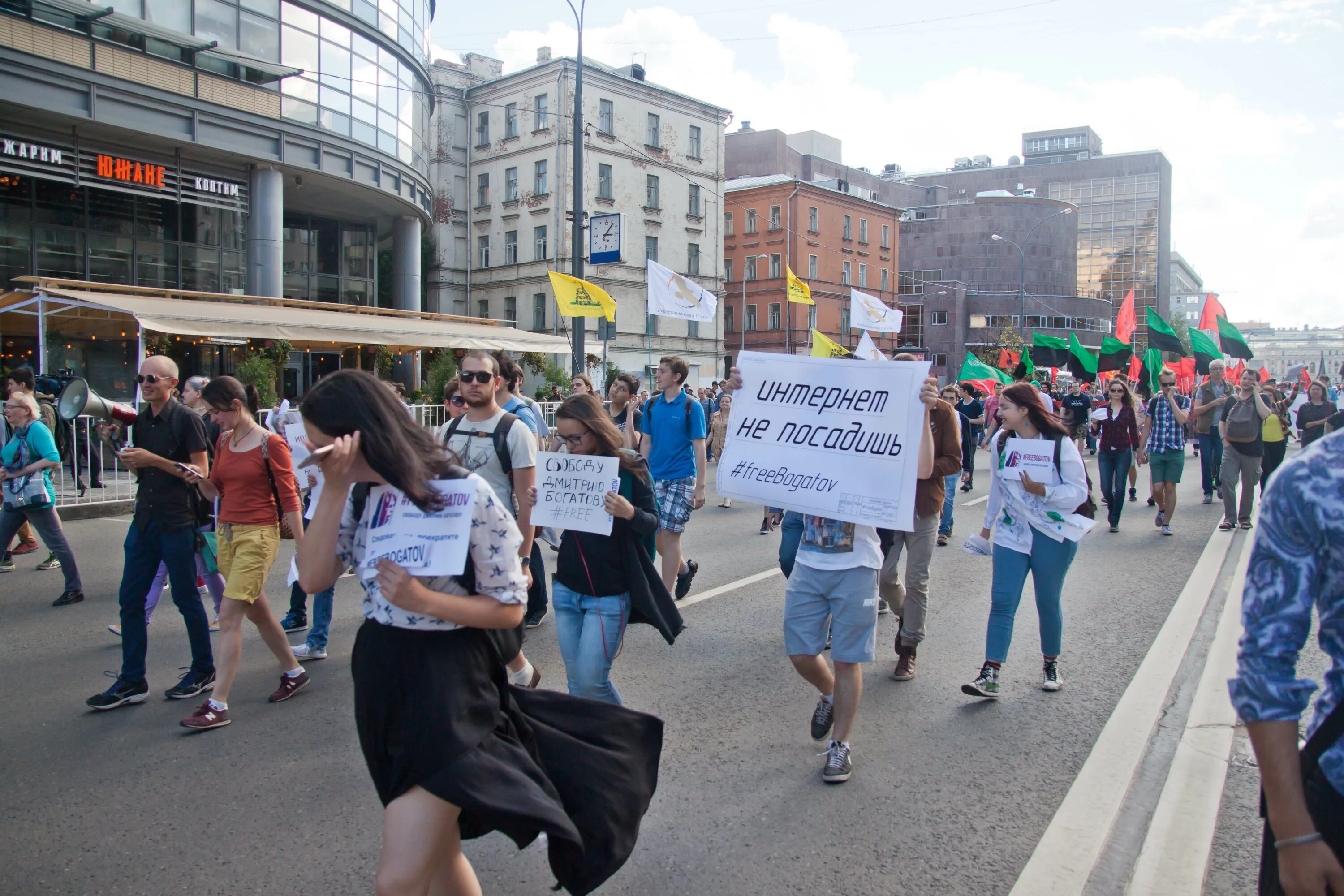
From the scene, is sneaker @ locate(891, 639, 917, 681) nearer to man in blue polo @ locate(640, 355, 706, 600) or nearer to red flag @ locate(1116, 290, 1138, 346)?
man in blue polo @ locate(640, 355, 706, 600)

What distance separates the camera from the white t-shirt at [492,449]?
5039 millimetres

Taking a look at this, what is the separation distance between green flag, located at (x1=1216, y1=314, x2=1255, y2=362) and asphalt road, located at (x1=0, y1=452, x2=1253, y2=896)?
12755mm

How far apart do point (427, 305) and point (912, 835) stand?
145 ft

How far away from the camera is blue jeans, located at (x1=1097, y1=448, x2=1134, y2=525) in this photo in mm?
11320

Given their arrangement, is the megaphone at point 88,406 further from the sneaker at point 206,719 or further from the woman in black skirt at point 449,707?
the woman in black skirt at point 449,707

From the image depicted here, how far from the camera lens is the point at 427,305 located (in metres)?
44.8

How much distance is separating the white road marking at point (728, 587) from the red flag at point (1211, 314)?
1433cm

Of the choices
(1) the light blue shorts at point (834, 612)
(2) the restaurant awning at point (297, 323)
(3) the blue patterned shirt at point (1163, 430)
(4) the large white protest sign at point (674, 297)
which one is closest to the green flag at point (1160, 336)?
(3) the blue patterned shirt at point (1163, 430)

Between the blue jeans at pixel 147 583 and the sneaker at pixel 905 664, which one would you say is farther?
the sneaker at pixel 905 664

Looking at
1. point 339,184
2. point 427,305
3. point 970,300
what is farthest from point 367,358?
point 970,300

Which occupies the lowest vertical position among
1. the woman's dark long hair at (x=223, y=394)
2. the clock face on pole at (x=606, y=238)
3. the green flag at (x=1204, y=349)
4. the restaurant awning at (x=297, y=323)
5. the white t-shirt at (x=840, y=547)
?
the white t-shirt at (x=840, y=547)

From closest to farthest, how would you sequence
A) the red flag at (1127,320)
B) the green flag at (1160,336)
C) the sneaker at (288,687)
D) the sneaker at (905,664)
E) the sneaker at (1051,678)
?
1. the sneaker at (288,687)
2. the sneaker at (1051,678)
3. the sneaker at (905,664)
4. the green flag at (1160,336)
5. the red flag at (1127,320)

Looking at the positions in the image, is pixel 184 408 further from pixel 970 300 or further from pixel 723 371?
pixel 970 300

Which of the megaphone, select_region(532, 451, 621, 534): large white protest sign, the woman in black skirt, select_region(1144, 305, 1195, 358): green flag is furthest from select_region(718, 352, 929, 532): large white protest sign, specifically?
select_region(1144, 305, 1195, 358): green flag
